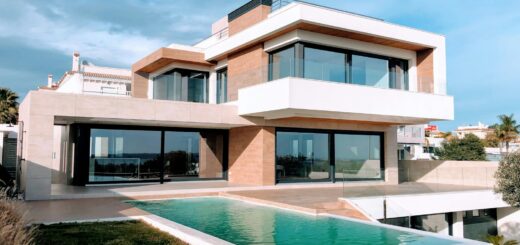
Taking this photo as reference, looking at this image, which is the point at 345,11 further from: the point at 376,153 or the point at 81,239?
the point at 81,239

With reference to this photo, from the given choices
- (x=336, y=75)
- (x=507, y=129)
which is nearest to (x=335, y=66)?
(x=336, y=75)

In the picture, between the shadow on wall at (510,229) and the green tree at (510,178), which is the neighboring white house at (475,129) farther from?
the green tree at (510,178)

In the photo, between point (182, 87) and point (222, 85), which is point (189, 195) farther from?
point (222, 85)

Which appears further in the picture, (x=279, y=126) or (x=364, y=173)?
(x=364, y=173)

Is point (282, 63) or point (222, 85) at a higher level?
point (282, 63)

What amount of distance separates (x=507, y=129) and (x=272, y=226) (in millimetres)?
58373

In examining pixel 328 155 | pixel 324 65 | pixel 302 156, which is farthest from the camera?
pixel 328 155

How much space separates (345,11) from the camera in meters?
17.6

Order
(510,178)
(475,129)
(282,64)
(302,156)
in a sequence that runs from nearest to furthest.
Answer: (510,178) → (282,64) → (302,156) → (475,129)

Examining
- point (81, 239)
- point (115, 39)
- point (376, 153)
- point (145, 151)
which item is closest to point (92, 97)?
point (145, 151)

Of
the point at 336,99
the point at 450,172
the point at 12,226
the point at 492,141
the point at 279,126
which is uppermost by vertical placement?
the point at 336,99

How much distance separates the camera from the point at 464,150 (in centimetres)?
4759

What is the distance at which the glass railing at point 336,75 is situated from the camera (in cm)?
1655

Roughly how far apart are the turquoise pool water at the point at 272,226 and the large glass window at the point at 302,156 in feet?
20.5
